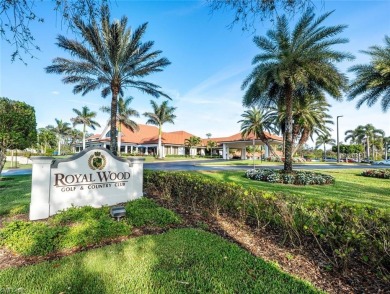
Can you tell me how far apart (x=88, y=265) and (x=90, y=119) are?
159 ft

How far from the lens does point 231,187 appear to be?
5766 mm

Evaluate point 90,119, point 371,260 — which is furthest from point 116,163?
point 90,119

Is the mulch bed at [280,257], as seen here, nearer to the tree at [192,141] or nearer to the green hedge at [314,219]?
the green hedge at [314,219]

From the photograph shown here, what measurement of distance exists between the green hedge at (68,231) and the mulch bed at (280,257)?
0.12m

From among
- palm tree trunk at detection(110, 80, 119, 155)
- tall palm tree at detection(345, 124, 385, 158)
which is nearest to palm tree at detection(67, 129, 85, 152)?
palm tree trunk at detection(110, 80, 119, 155)

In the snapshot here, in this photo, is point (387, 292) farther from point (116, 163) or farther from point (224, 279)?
point (116, 163)

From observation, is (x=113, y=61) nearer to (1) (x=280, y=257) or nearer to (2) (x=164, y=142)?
(1) (x=280, y=257)

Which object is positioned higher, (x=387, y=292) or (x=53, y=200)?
(x=53, y=200)

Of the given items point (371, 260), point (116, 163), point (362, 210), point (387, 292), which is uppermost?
point (116, 163)

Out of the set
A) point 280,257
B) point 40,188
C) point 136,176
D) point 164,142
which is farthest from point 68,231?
point 164,142

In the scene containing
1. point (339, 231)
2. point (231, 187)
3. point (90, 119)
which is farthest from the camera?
point (90, 119)

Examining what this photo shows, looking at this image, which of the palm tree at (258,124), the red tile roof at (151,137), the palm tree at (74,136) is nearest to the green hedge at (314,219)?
the palm tree at (258,124)

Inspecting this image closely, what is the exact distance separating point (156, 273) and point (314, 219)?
2721mm

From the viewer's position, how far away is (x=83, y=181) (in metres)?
6.46
